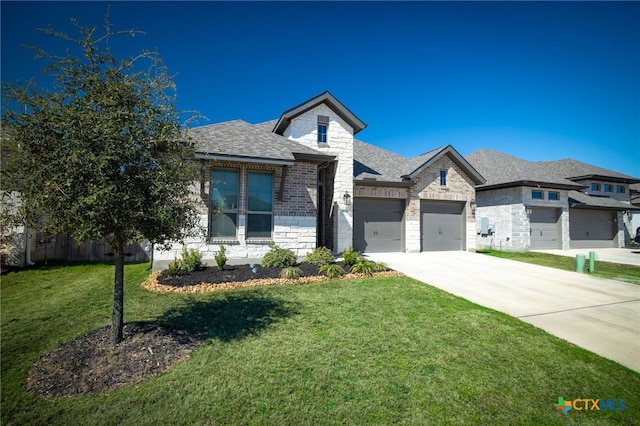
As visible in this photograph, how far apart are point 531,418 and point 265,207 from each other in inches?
324

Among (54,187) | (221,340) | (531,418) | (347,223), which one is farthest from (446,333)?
(347,223)

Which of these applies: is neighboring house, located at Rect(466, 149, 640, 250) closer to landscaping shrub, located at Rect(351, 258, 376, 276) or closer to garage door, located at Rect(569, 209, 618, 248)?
garage door, located at Rect(569, 209, 618, 248)

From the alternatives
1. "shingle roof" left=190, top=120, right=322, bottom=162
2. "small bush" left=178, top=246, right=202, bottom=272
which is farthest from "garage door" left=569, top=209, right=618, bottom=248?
"small bush" left=178, top=246, right=202, bottom=272

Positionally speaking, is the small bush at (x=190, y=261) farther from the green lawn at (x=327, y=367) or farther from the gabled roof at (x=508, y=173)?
the gabled roof at (x=508, y=173)

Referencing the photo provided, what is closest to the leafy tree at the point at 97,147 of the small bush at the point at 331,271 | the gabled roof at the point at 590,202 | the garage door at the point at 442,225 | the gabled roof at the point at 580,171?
the small bush at the point at 331,271

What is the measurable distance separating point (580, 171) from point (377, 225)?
71.6 ft

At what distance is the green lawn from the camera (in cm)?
284

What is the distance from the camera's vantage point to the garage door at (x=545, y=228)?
18469 millimetres

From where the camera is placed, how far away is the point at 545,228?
18891 mm

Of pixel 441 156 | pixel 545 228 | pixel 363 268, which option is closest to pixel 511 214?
pixel 545 228

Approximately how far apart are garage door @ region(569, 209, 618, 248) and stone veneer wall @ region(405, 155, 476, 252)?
1058cm

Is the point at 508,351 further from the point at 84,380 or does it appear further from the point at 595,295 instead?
the point at 84,380

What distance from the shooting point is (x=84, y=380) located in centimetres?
329

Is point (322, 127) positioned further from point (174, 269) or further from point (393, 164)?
point (174, 269)
